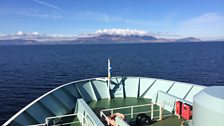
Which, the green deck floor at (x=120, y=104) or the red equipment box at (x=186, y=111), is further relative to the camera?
the green deck floor at (x=120, y=104)

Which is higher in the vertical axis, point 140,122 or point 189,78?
point 140,122

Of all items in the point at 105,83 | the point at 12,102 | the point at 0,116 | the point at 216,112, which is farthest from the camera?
the point at 12,102

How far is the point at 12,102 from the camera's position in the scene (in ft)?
78.0

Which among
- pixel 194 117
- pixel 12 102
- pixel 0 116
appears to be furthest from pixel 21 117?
pixel 12 102

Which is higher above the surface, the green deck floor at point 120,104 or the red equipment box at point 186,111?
the red equipment box at point 186,111

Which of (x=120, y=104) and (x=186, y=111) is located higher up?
(x=186, y=111)

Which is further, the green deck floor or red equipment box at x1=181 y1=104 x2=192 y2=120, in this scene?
the green deck floor

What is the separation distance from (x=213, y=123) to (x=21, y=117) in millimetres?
7551

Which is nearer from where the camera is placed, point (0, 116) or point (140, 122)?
point (140, 122)

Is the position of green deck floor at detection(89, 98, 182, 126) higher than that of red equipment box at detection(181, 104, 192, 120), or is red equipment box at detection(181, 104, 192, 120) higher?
red equipment box at detection(181, 104, 192, 120)

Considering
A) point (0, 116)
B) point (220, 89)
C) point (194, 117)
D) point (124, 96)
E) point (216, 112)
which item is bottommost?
point (0, 116)

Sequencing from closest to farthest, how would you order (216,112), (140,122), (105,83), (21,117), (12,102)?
1. (216,112)
2. (21,117)
3. (140,122)
4. (105,83)
5. (12,102)

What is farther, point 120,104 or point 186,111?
point 120,104

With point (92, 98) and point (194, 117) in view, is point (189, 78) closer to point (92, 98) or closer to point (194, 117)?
point (92, 98)
